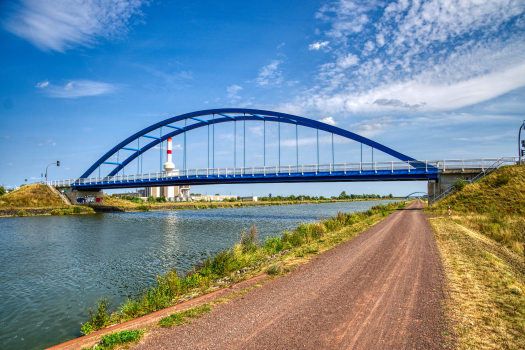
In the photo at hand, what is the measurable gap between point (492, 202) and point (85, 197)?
6414 centimetres

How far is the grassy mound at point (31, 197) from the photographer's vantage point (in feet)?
165

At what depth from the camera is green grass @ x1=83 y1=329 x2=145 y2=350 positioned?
4.89 metres

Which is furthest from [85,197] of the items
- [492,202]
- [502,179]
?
[502,179]

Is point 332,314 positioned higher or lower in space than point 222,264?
higher

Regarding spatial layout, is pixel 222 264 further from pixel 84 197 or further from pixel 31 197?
pixel 84 197

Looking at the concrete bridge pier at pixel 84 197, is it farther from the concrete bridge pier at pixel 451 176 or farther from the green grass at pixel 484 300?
the green grass at pixel 484 300

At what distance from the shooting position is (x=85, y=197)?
2327 inches

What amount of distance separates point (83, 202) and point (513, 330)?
66.8 m

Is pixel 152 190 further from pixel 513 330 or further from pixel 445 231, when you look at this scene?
pixel 513 330

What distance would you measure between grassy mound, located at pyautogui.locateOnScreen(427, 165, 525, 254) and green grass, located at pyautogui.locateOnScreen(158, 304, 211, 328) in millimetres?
17926

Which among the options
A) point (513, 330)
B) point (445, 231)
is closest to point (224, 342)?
point (513, 330)

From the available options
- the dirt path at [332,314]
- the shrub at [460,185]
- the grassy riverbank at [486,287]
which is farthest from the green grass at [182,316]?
the shrub at [460,185]

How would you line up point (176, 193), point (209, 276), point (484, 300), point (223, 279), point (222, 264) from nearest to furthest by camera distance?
point (484, 300)
point (223, 279)
point (209, 276)
point (222, 264)
point (176, 193)

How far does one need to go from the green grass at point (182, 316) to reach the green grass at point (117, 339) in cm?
54
